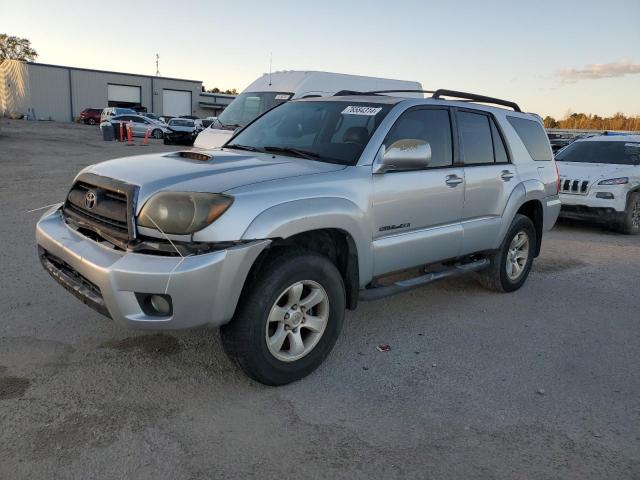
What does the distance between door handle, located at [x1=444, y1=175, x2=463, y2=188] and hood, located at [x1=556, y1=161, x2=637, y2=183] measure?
19.1 feet

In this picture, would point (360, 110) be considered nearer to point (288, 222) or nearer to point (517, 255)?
point (288, 222)

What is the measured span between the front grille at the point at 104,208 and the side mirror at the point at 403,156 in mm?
1671

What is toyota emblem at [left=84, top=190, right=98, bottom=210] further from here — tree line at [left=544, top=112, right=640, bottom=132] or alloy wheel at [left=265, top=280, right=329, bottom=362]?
tree line at [left=544, top=112, right=640, bottom=132]

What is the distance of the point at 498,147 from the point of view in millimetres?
→ 5164

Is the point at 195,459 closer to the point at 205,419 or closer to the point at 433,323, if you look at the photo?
the point at 205,419

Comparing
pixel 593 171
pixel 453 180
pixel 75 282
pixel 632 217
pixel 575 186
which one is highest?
→ pixel 453 180

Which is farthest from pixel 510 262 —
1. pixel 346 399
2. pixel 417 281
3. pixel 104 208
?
pixel 104 208

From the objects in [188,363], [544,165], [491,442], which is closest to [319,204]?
[188,363]

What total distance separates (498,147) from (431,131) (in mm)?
1052

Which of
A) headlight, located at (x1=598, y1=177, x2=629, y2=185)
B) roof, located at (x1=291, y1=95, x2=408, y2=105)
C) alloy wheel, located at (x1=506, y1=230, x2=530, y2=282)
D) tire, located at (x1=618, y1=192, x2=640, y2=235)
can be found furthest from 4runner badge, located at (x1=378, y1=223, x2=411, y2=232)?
tire, located at (x1=618, y1=192, x2=640, y2=235)

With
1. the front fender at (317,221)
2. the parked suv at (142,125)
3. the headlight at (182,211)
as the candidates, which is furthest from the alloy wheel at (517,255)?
the parked suv at (142,125)

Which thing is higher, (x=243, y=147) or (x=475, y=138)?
(x=475, y=138)

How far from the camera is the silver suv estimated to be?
2.97 metres

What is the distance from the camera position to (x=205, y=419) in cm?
302
